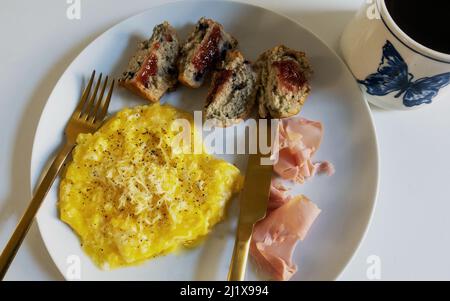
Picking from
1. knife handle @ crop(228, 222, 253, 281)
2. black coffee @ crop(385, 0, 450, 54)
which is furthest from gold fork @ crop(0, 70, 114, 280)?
black coffee @ crop(385, 0, 450, 54)

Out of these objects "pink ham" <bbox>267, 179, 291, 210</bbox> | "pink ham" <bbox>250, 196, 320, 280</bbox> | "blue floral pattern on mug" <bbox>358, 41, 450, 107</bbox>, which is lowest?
"pink ham" <bbox>250, 196, 320, 280</bbox>

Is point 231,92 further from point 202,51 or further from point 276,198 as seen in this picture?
point 276,198

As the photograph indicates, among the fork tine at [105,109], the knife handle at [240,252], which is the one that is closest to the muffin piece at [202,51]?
the fork tine at [105,109]

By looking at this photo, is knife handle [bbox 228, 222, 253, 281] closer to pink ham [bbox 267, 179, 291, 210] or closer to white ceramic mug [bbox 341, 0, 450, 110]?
pink ham [bbox 267, 179, 291, 210]

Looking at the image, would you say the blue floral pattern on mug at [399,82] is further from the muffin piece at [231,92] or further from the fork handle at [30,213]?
the fork handle at [30,213]

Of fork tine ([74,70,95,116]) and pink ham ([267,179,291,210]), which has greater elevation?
fork tine ([74,70,95,116])
